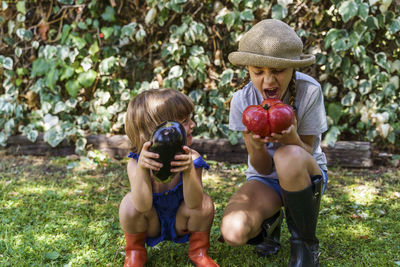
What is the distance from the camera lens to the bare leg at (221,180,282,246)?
6.25 feet

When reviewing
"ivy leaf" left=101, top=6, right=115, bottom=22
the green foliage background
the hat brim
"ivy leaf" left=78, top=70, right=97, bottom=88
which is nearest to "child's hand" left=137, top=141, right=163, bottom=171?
the hat brim

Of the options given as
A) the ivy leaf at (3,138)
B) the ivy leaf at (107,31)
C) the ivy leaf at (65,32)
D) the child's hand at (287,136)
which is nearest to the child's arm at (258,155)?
the child's hand at (287,136)

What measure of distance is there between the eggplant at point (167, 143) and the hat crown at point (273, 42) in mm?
530

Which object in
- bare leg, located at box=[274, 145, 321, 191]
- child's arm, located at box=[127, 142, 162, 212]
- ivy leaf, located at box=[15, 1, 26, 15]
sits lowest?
child's arm, located at box=[127, 142, 162, 212]

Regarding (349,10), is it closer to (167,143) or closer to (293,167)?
(293,167)

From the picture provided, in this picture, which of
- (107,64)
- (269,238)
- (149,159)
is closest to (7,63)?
(107,64)

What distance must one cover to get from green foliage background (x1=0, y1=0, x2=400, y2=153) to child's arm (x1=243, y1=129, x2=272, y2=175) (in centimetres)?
187

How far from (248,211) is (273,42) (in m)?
0.81

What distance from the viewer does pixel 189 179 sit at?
1.81 m

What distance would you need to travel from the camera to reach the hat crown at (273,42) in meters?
1.86

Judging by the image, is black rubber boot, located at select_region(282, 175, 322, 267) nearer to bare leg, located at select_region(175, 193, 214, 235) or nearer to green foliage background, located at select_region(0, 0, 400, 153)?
bare leg, located at select_region(175, 193, 214, 235)

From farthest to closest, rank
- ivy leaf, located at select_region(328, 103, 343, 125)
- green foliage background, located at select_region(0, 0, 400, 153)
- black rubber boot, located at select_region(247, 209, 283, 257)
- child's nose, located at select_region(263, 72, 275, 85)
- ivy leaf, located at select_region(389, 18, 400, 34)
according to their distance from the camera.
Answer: ivy leaf, located at select_region(328, 103, 343, 125) → green foliage background, located at select_region(0, 0, 400, 153) → ivy leaf, located at select_region(389, 18, 400, 34) → black rubber boot, located at select_region(247, 209, 283, 257) → child's nose, located at select_region(263, 72, 275, 85)

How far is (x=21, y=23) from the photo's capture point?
4.54 metres

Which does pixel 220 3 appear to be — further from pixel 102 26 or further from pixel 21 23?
pixel 21 23
